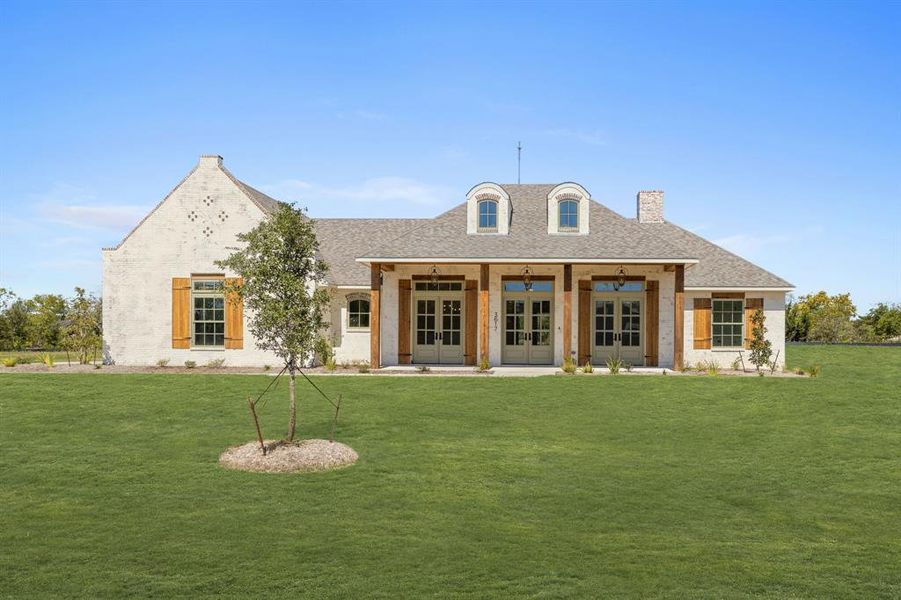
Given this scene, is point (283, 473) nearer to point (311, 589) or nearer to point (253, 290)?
point (253, 290)

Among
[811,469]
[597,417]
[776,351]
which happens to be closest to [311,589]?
[811,469]

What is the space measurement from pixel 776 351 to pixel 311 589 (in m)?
21.8

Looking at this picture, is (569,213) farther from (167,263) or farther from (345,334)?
(167,263)

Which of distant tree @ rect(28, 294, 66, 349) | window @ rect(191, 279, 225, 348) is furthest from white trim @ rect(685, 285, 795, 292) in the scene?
distant tree @ rect(28, 294, 66, 349)

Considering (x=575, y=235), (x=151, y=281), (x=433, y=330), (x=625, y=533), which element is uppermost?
(x=575, y=235)

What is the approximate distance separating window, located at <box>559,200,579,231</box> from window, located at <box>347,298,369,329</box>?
7.53 metres

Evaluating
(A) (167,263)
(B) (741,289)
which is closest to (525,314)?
(B) (741,289)

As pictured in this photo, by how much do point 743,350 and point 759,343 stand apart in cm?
140

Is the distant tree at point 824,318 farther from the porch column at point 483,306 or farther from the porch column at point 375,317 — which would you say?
the porch column at point 375,317

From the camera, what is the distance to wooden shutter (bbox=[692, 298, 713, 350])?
23672 millimetres

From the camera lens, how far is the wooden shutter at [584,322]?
75.4 ft

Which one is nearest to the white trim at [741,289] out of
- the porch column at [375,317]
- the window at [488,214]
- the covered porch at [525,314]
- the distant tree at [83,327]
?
the covered porch at [525,314]

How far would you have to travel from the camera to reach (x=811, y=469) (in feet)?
34.5

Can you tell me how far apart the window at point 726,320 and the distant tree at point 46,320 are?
33.7 meters
